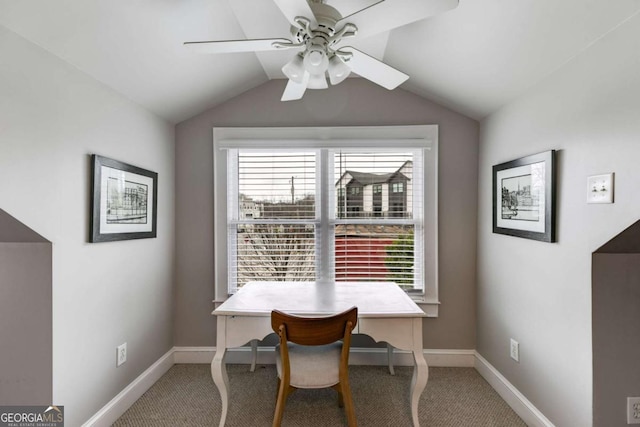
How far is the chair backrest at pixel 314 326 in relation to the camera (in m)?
1.70

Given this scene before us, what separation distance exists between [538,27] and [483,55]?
14.1 inches

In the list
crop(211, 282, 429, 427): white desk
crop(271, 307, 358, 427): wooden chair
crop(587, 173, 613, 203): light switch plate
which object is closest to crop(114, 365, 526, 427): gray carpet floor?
crop(211, 282, 429, 427): white desk

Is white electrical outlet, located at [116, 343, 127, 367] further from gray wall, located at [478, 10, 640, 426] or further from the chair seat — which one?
gray wall, located at [478, 10, 640, 426]

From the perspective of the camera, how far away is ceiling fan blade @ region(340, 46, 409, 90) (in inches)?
59.6

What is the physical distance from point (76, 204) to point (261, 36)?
1.53m

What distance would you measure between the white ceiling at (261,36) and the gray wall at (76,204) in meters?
0.15

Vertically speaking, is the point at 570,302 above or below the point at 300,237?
below

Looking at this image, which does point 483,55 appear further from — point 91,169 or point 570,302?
point 91,169

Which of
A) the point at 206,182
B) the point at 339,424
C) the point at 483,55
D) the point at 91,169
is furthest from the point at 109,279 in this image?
the point at 483,55

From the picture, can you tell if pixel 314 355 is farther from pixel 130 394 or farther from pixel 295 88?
pixel 295 88

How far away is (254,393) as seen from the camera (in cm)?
238

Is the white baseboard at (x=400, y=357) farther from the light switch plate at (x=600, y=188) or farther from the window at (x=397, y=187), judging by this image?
the light switch plate at (x=600, y=188)

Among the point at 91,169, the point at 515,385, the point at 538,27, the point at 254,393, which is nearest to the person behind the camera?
the point at 538,27

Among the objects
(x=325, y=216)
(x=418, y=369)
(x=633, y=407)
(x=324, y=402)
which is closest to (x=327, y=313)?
(x=418, y=369)
